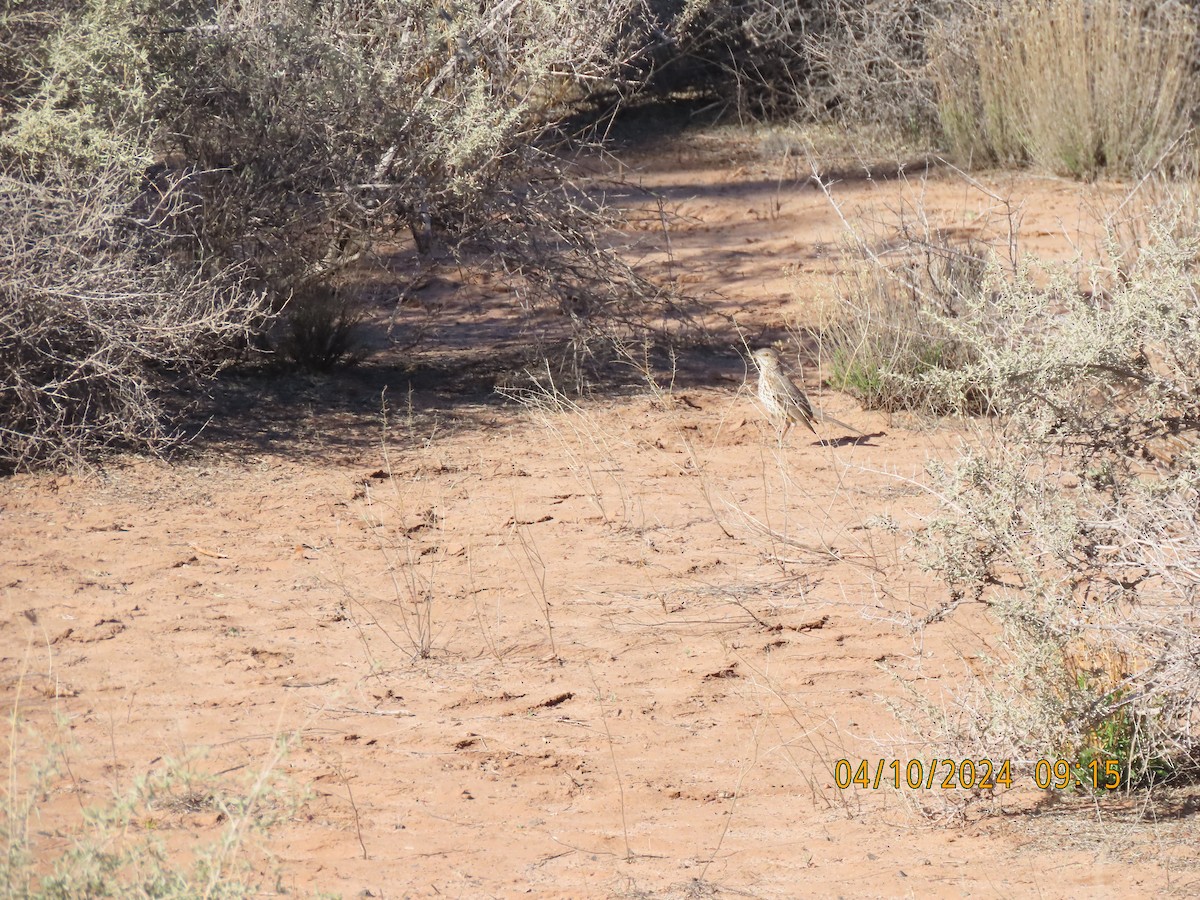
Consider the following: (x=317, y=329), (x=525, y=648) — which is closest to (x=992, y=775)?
(x=525, y=648)

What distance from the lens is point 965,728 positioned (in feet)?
→ 11.2

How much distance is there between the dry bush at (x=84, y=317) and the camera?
5582mm

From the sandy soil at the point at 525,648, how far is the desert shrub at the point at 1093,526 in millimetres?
219

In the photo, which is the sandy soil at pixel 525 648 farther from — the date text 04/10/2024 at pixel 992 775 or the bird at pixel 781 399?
the bird at pixel 781 399

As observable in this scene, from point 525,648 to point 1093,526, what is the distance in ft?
6.25

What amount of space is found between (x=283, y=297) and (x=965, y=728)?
4.57 m

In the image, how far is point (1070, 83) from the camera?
10125 mm

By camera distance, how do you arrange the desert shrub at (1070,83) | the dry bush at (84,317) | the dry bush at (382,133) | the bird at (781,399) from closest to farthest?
the dry bush at (84,317) → the bird at (781,399) → the dry bush at (382,133) → the desert shrub at (1070,83)

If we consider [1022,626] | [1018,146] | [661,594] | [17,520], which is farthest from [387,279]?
[1022,626]

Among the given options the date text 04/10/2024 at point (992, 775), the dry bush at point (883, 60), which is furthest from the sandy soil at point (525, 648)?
the dry bush at point (883, 60)

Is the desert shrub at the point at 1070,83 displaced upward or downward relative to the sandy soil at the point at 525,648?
upward

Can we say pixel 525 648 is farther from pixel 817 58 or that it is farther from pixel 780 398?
pixel 817 58

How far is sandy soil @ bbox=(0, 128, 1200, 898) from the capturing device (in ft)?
10.6

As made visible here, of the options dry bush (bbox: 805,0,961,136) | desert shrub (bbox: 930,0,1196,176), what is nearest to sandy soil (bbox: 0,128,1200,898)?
desert shrub (bbox: 930,0,1196,176)
